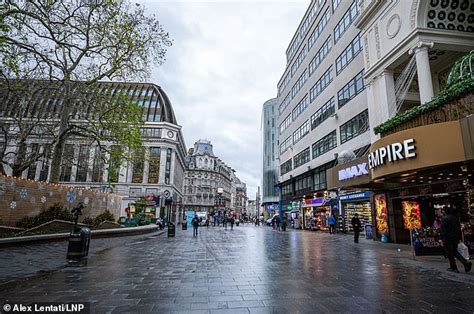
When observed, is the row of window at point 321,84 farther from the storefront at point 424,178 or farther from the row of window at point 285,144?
the storefront at point 424,178

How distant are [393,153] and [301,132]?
26732 millimetres

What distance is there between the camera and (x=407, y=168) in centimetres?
1021

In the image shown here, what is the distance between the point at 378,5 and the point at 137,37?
15534mm

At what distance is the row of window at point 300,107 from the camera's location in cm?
3553

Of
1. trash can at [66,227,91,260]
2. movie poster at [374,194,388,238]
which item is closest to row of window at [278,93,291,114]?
movie poster at [374,194,388,238]

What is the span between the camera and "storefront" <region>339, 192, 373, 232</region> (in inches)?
882

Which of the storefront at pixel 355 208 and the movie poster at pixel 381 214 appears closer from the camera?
the movie poster at pixel 381 214

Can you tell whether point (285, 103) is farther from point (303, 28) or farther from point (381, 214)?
point (381, 214)

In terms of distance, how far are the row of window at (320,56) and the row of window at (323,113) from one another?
5.66 meters

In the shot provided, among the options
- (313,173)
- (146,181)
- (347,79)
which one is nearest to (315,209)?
(313,173)

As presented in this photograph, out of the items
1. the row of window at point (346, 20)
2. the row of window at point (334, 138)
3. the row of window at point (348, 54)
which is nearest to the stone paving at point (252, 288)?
the row of window at point (334, 138)

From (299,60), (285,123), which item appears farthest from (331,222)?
(299,60)

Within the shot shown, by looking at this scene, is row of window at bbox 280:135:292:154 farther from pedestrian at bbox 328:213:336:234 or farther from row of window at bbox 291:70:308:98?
pedestrian at bbox 328:213:336:234

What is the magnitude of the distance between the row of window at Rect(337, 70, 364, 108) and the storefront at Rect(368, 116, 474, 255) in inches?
379
